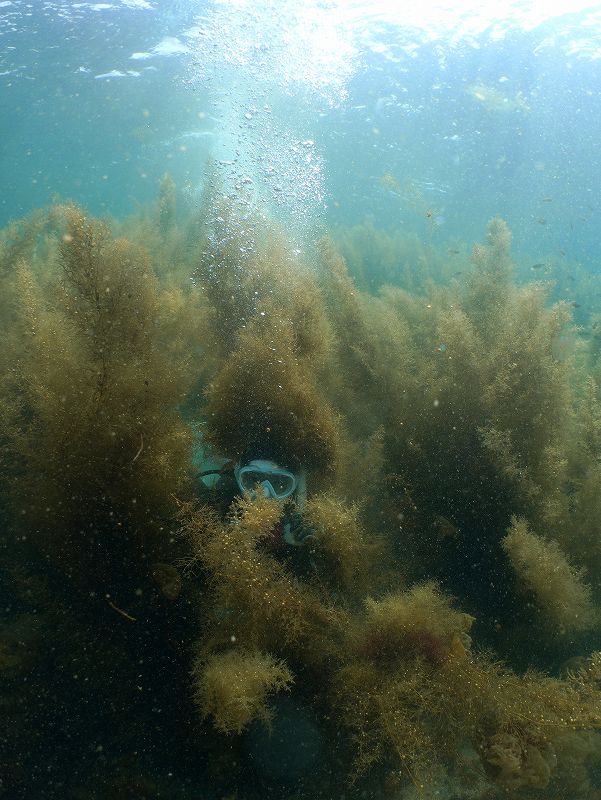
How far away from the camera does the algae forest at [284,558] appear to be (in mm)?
3307

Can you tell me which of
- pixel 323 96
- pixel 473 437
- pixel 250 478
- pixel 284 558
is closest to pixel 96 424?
pixel 250 478

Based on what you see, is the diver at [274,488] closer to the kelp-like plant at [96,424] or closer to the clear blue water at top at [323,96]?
the kelp-like plant at [96,424]

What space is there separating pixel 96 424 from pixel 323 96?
69.0ft

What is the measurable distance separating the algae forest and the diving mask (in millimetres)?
177

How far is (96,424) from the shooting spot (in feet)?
12.0

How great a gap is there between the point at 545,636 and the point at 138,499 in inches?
160

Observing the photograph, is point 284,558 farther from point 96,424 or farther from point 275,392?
point 96,424

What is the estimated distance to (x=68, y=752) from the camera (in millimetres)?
3428

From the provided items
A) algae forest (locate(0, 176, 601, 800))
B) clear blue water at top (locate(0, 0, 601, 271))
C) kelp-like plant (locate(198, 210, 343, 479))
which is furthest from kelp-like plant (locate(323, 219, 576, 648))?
clear blue water at top (locate(0, 0, 601, 271))

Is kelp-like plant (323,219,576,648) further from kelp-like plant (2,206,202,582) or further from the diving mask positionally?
kelp-like plant (2,206,202,582)

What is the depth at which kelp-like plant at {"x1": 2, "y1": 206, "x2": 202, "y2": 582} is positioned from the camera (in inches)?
145

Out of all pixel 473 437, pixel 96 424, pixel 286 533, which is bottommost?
pixel 286 533

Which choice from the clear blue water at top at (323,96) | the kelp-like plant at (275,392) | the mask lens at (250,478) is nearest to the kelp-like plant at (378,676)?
the mask lens at (250,478)

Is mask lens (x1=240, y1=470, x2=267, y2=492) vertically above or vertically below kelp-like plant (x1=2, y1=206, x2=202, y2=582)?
below
